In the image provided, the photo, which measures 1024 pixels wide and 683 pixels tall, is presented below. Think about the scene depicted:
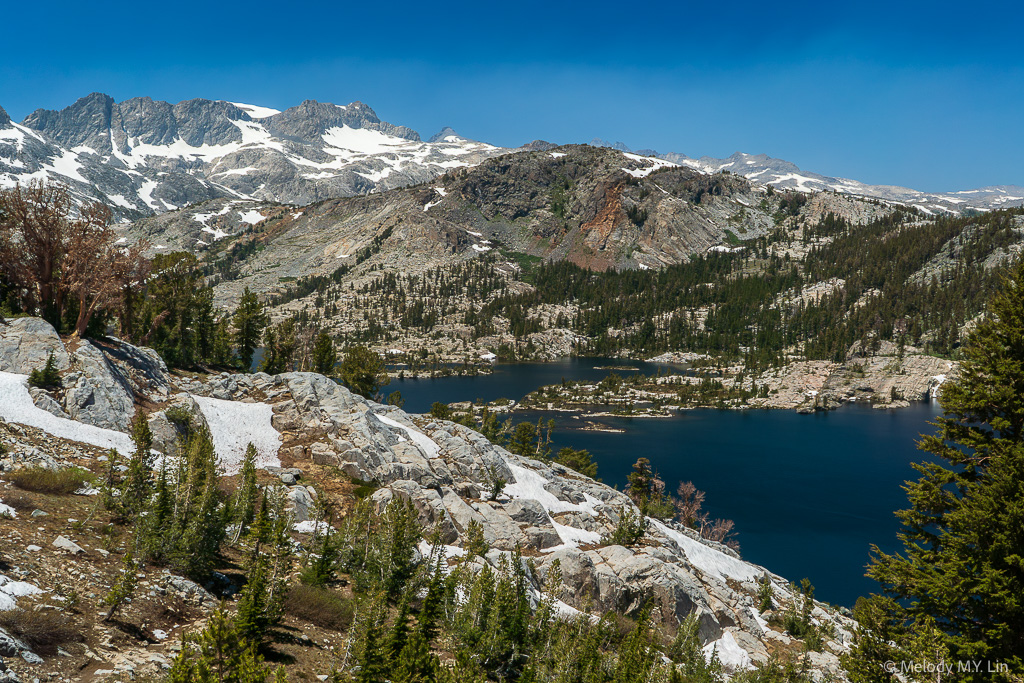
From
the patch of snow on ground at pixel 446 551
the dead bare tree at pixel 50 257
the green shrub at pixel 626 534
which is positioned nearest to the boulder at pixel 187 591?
the patch of snow on ground at pixel 446 551

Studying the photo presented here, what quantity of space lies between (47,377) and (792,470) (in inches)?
4713

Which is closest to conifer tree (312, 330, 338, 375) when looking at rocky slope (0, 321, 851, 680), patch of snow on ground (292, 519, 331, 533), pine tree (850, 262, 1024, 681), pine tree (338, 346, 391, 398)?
pine tree (338, 346, 391, 398)

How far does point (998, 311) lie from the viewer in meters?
19.5

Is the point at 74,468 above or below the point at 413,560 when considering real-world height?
above

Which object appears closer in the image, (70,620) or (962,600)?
(70,620)

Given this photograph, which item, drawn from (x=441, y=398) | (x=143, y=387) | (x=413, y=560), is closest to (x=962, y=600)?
(x=413, y=560)

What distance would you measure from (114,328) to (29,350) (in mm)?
A: 42133

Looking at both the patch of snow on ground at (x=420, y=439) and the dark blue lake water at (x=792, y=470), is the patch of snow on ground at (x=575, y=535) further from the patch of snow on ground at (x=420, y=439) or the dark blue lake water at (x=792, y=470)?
the dark blue lake water at (x=792, y=470)

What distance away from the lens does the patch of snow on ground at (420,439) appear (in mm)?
42938

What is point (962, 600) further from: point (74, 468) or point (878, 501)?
point (878, 501)

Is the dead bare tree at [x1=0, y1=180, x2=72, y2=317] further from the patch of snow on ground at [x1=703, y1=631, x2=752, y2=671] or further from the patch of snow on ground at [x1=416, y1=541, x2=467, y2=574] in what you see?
the patch of snow on ground at [x1=703, y1=631, x2=752, y2=671]

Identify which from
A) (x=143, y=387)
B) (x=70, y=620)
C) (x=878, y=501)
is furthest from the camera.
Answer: (x=878, y=501)

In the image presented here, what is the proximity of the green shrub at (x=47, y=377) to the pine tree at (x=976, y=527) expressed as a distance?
39.7m

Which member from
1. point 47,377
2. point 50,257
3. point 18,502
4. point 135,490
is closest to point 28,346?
point 47,377
